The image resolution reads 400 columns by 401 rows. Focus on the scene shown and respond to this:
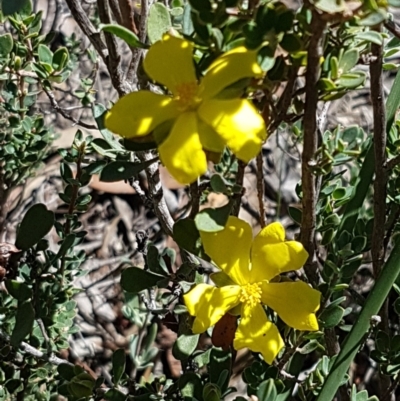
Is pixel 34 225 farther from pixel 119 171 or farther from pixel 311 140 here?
pixel 311 140

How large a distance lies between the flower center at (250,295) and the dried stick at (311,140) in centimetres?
11

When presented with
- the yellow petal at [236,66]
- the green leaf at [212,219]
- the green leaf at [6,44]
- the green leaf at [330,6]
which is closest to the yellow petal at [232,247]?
the green leaf at [212,219]

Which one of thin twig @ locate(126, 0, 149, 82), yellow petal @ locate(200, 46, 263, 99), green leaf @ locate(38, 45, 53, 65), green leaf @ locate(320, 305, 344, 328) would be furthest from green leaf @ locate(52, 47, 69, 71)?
green leaf @ locate(320, 305, 344, 328)

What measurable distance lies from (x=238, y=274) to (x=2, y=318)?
56 centimetres

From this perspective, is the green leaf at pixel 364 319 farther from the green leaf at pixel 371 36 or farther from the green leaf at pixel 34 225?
the green leaf at pixel 34 225

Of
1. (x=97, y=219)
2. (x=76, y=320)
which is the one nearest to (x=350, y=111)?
(x=97, y=219)

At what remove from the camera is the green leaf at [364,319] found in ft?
2.87

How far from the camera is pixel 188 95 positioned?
2.30 feet

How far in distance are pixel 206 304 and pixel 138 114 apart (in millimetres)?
282

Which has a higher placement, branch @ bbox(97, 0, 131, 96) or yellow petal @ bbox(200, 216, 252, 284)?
branch @ bbox(97, 0, 131, 96)

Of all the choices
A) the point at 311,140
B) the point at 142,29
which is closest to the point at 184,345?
the point at 311,140

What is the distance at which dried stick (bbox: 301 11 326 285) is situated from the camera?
0.64m

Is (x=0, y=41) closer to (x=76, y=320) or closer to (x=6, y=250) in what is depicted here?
(x=6, y=250)

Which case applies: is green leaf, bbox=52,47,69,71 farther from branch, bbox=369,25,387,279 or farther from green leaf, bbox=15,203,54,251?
branch, bbox=369,25,387,279
